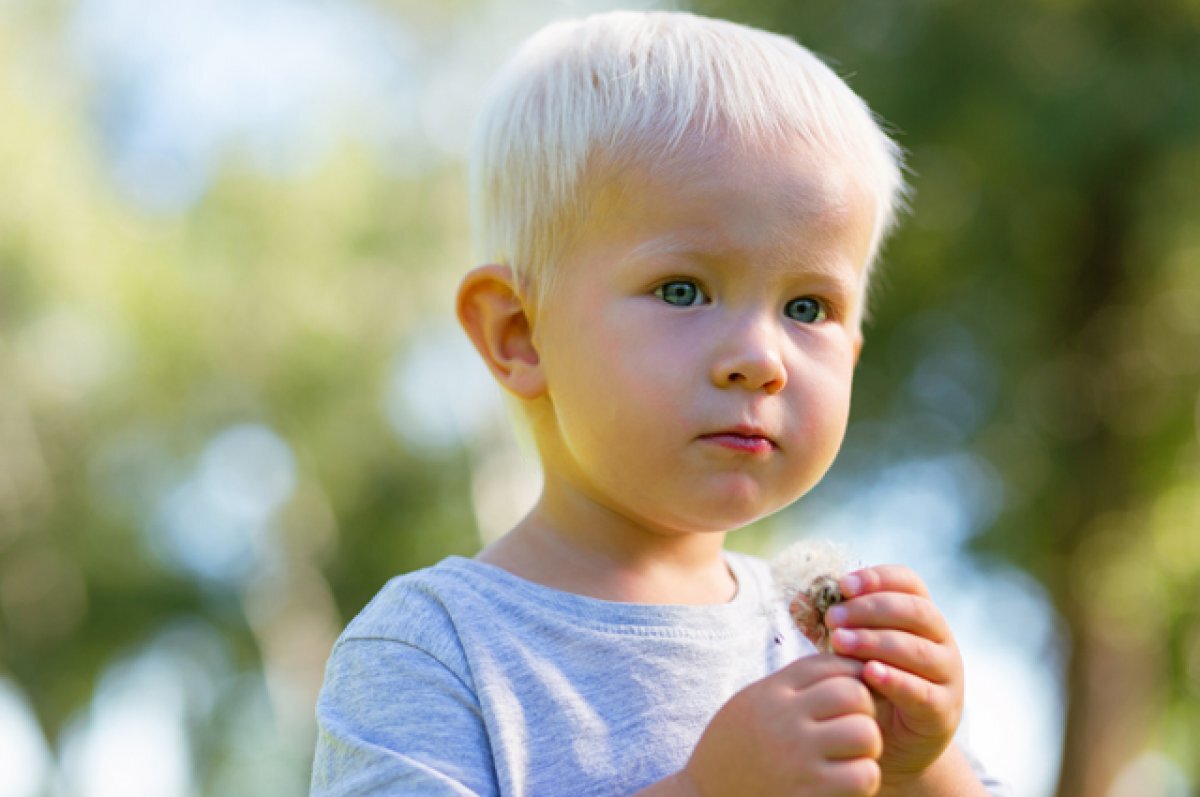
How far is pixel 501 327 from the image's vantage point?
2.17 meters

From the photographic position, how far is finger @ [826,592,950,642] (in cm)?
159

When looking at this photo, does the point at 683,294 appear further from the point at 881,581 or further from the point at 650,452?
the point at 881,581

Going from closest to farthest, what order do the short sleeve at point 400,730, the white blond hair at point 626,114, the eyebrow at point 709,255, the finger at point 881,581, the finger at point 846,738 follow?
the finger at point 846,738, the finger at point 881,581, the short sleeve at point 400,730, the eyebrow at point 709,255, the white blond hair at point 626,114

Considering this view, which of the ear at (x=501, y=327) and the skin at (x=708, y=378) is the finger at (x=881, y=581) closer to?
the skin at (x=708, y=378)

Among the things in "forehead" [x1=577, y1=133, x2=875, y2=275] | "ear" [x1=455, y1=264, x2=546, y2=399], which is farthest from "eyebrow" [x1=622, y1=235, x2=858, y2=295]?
"ear" [x1=455, y1=264, x2=546, y2=399]

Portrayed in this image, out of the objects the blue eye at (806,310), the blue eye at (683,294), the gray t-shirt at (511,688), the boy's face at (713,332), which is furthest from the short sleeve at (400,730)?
the blue eye at (806,310)

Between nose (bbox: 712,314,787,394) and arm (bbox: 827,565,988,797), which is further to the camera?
nose (bbox: 712,314,787,394)

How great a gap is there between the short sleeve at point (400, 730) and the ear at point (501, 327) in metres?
0.47

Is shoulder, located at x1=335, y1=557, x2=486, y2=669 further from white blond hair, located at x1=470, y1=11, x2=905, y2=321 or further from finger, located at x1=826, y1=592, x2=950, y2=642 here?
finger, located at x1=826, y1=592, x2=950, y2=642

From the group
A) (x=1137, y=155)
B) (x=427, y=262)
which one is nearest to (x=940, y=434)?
(x=1137, y=155)

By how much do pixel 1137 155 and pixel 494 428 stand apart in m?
9.96

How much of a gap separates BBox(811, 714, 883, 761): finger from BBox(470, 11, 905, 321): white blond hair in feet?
2.71

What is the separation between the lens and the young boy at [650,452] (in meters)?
1.78

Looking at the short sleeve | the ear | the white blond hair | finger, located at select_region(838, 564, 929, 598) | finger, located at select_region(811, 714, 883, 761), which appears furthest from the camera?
the ear
